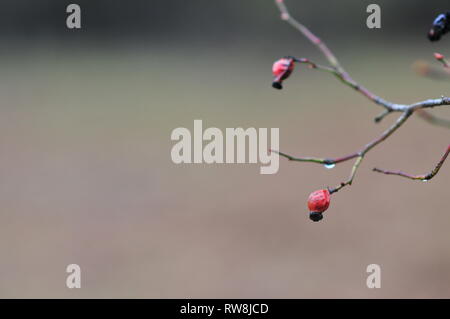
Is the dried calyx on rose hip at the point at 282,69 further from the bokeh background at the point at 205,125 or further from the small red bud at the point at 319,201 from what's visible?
the bokeh background at the point at 205,125

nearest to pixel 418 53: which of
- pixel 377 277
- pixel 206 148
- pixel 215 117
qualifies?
pixel 215 117

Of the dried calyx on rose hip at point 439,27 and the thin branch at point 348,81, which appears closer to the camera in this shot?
the thin branch at point 348,81

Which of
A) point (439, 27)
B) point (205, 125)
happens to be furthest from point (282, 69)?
point (205, 125)

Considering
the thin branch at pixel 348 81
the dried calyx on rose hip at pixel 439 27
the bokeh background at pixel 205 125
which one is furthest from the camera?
the bokeh background at pixel 205 125

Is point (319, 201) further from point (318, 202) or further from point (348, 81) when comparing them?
point (348, 81)

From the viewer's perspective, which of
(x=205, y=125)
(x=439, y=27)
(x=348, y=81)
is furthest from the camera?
(x=205, y=125)

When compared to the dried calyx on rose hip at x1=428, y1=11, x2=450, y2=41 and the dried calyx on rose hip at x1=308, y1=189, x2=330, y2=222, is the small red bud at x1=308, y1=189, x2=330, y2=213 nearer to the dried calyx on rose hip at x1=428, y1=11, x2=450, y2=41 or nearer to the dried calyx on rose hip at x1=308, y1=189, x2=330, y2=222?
the dried calyx on rose hip at x1=308, y1=189, x2=330, y2=222

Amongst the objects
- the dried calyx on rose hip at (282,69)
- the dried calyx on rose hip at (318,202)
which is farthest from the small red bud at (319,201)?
the dried calyx on rose hip at (282,69)

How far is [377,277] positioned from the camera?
14.1ft

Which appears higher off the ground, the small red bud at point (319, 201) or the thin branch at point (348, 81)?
the thin branch at point (348, 81)

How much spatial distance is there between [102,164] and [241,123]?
1.64 metres

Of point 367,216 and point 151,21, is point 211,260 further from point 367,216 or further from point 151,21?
point 151,21

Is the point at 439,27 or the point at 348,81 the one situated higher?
the point at 439,27

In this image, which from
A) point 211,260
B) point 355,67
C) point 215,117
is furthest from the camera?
point 355,67
